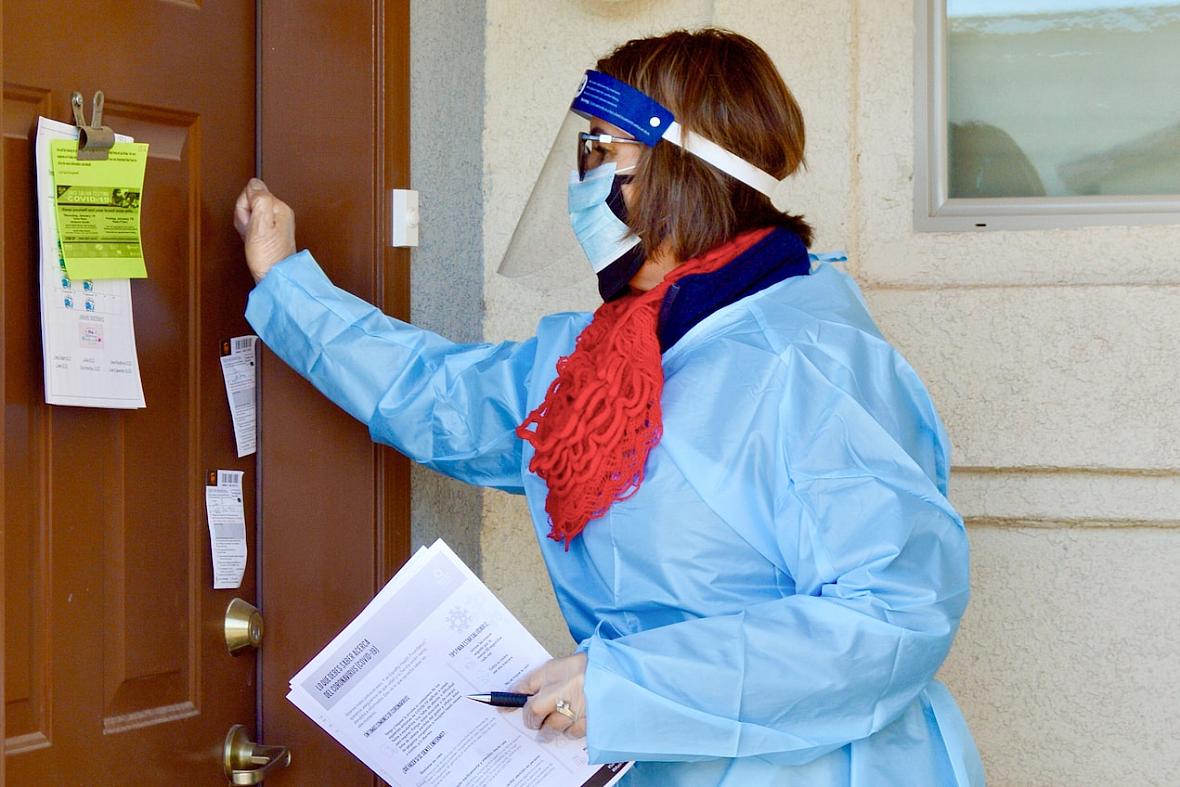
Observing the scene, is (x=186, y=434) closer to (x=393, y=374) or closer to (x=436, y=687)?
(x=393, y=374)

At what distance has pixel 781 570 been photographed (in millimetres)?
1681

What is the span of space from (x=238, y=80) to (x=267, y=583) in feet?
2.68

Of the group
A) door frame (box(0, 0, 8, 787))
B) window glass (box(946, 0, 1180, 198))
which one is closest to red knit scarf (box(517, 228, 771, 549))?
door frame (box(0, 0, 8, 787))

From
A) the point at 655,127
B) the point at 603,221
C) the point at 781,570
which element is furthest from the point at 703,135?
the point at 781,570

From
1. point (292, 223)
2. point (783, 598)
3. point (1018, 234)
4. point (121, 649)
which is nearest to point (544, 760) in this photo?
point (783, 598)

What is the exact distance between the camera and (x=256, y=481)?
221 cm

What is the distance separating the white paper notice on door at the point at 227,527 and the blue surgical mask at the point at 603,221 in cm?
69

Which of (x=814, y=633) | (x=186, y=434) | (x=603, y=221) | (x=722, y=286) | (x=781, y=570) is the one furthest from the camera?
(x=186, y=434)

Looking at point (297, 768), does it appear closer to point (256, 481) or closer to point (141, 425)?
point (256, 481)

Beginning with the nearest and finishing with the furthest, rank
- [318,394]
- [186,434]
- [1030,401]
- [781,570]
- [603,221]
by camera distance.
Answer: [781,570]
[603,221]
[186,434]
[318,394]
[1030,401]

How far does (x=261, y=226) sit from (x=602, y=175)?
560mm

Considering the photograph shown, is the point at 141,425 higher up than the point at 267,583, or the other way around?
the point at 141,425

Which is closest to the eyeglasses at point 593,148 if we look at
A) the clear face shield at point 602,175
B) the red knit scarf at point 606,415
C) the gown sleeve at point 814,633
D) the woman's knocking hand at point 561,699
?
the clear face shield at point 602,175

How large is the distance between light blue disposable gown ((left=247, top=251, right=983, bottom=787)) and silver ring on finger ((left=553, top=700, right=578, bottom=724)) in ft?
0.10
